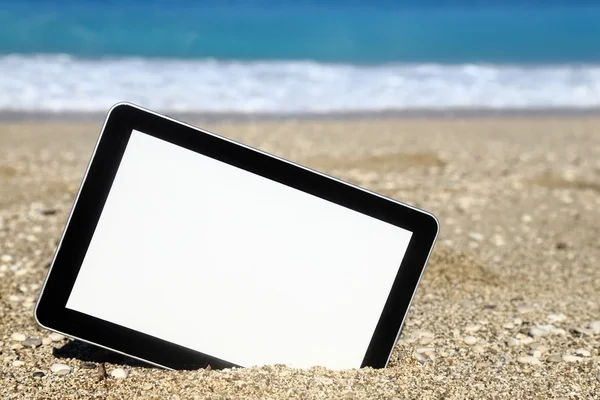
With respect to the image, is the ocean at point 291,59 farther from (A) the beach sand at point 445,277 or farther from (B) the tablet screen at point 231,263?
(B) the tablet screen at point 231,263

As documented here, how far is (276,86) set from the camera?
12586 millimetres

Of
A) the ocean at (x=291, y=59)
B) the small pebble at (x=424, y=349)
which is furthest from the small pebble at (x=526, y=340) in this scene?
the ocean at (x=291, y=59)

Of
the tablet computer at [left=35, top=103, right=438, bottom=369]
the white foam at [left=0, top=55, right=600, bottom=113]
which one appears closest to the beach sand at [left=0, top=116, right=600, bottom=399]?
the tablet computer at [left=35, top=103, right=438, bottom=369]

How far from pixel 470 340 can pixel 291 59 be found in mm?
14121

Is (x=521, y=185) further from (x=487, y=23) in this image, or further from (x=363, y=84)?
(x=487, y=23)

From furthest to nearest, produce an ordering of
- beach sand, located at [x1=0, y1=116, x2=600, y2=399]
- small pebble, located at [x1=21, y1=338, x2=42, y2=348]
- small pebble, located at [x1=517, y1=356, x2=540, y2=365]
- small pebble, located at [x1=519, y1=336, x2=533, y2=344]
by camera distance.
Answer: small pebble, located at [x1=519, y1=336, x2=533, y2=344]
small pebble, located at [x1=21, y1=338, x2=42, y2=348]
small pebble, located at [x1=517, y1=356, x2=540, y2=365]
beach sand, located at [x1=0, y1=116, x2=600, y2=399]

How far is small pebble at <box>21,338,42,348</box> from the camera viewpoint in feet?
7.49

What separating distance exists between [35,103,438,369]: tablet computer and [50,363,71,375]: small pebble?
0.38 meters

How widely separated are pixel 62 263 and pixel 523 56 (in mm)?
17301

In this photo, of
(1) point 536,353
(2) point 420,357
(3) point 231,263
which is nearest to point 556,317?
(1) point 536,353

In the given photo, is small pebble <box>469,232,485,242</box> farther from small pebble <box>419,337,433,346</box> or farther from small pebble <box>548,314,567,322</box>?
small pebble <box>419,337,433,346</box>

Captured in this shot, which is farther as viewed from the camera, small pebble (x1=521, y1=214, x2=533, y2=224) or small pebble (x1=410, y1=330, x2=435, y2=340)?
small pebble (x1=521, y1=214, x2=533, y2=224)

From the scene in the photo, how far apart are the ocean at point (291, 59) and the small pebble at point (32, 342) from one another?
27.7 ft

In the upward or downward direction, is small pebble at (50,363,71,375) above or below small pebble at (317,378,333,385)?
below
